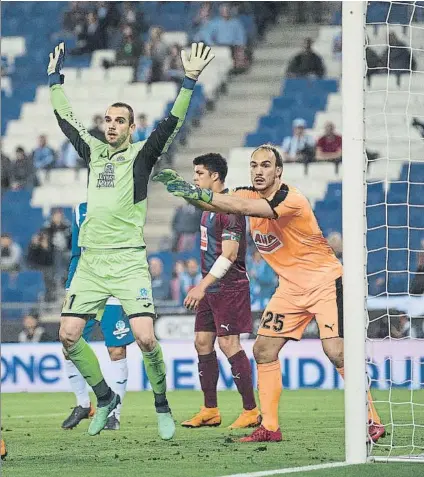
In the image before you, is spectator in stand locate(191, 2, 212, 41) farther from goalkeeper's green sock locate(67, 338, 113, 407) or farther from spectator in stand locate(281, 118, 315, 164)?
goalkeeper's green sock locate(67, 338, 113, 407)

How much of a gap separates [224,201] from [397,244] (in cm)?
917

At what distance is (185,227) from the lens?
1648cm

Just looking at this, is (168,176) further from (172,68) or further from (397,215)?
(172,68)

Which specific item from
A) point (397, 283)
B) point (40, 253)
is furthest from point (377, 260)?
point (40, 253)

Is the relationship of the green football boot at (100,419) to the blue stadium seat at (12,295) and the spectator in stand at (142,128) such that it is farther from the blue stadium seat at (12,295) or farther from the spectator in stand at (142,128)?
the spectator in stand at (142,128)

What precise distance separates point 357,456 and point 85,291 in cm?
238

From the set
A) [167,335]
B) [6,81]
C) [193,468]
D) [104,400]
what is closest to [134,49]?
[6,81]

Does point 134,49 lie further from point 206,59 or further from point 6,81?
point 206,59

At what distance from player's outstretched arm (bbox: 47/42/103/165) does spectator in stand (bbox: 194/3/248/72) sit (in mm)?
10807

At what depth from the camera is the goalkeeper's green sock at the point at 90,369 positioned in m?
8.02

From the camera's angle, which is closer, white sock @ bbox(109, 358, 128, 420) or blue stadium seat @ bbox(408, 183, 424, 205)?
white sock @ bbox(109, 358, 128, 420)

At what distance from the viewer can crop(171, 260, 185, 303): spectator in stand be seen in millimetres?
14789

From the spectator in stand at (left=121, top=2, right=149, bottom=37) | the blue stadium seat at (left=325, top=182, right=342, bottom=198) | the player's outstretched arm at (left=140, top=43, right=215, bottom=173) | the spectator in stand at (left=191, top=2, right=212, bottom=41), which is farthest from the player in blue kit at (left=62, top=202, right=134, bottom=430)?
the spectator in stand at (left=121, top=2, right=149, bottom=37)

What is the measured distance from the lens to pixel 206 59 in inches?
305
